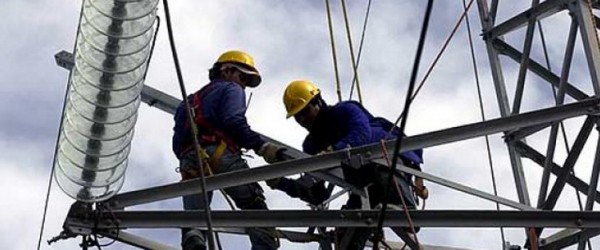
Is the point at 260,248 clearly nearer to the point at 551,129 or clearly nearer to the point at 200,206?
the point at 200,206

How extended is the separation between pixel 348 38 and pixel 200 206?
3.33 meters

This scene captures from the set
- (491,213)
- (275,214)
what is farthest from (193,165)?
(491,213)

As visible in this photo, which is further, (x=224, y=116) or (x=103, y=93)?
(x=224, y=116)

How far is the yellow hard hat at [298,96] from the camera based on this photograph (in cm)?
943

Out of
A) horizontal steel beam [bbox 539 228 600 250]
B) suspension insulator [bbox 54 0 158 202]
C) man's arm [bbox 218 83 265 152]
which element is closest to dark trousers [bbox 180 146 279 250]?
man's arm [bbox 218 83 265 152]

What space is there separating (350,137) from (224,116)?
2.80 ft

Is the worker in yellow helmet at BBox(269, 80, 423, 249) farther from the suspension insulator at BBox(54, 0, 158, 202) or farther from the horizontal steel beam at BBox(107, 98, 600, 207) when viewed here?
the suspension insulator at BBox(54, 0, 158, 202)

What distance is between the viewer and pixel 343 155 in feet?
26.6

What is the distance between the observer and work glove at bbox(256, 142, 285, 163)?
8.62m

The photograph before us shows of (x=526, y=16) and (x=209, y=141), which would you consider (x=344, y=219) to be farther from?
(x=526, y=16)

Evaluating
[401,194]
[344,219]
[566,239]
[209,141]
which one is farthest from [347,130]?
[566,239]

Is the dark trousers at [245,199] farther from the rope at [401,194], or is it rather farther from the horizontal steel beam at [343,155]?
the rope at [401,194]

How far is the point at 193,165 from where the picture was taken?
8.84 metres

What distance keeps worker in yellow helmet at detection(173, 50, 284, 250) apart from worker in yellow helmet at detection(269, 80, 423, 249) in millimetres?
383
